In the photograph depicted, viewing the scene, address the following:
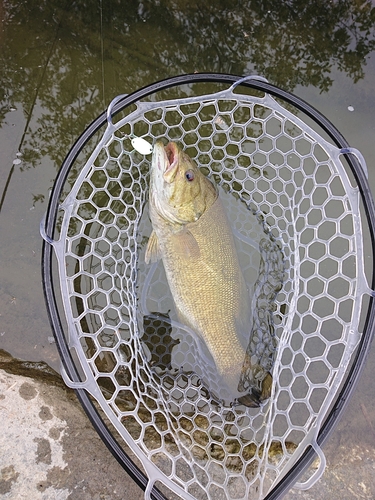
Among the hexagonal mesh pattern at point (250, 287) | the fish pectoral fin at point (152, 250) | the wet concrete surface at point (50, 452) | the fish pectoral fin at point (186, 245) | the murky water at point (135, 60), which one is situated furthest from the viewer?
the murky water at point (135, 60)

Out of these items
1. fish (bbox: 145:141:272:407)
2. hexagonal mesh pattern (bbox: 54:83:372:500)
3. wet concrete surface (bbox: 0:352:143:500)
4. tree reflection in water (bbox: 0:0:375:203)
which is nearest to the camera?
wet concrete surface (bbox: 0:352:143:500)

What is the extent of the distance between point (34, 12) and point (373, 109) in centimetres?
314

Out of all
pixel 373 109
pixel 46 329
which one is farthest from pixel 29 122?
pixel 373 109

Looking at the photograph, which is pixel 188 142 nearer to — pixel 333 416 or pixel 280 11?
pixel 280 11

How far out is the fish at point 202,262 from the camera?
2.47m

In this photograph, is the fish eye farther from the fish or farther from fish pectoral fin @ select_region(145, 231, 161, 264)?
fish pectoral fin @ select_region(145, 231, 161, 264)

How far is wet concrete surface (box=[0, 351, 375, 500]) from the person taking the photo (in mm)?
2166

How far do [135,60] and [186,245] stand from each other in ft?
6.32

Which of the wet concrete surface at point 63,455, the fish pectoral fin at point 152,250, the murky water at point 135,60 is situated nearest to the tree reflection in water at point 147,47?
the murky water at point 135,60

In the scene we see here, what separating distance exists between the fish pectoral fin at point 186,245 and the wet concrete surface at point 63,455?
1169 millimetres

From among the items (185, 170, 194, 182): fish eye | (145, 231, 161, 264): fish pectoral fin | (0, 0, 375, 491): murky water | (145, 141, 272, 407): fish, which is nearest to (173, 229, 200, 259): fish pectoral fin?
(145, 141, 272, 407): fish

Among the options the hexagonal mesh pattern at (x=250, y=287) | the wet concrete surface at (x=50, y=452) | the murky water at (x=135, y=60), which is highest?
the murky water at (x=135, y=60)

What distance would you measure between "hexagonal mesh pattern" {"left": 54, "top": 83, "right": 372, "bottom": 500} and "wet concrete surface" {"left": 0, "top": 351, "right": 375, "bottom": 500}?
0.75 ft

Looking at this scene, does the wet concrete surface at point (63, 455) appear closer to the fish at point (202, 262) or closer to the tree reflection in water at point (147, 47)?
the fish at point (202, 262)
